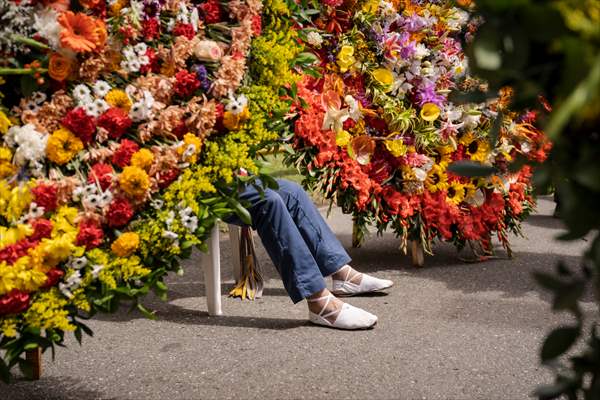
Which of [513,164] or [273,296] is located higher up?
[513,164]

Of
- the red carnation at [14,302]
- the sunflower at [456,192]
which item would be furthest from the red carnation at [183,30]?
the sunflower at [456,192]

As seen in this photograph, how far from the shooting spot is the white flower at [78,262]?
7.11ft

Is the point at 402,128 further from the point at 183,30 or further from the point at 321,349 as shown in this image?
the point at 183,30

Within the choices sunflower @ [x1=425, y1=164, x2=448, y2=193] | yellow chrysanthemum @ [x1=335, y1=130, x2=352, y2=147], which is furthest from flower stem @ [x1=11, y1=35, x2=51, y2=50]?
sunflower @ [x1=425, y1=164, x2=448, y2=193]

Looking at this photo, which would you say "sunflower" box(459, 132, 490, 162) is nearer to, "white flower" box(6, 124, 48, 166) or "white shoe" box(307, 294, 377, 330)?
"white shoe" box(307, 294, 377, 330)

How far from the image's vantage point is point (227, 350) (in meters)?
3.09

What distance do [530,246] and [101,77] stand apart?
339 centimetres

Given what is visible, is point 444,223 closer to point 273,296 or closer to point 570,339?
point 273,296

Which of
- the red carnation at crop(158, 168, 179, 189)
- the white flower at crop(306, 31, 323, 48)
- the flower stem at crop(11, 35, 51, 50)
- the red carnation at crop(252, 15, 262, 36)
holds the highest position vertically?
the white flower at crop(306, 31, 323, 48)

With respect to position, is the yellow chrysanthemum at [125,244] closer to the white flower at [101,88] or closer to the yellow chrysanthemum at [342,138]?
the white flower at [101,88]

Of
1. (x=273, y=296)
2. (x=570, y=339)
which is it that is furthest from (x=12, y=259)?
(x=273, y=296)

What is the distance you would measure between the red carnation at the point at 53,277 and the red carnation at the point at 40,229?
10cm

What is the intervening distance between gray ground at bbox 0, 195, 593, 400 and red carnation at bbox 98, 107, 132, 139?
37.0 inches

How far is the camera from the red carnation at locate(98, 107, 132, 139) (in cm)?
224
